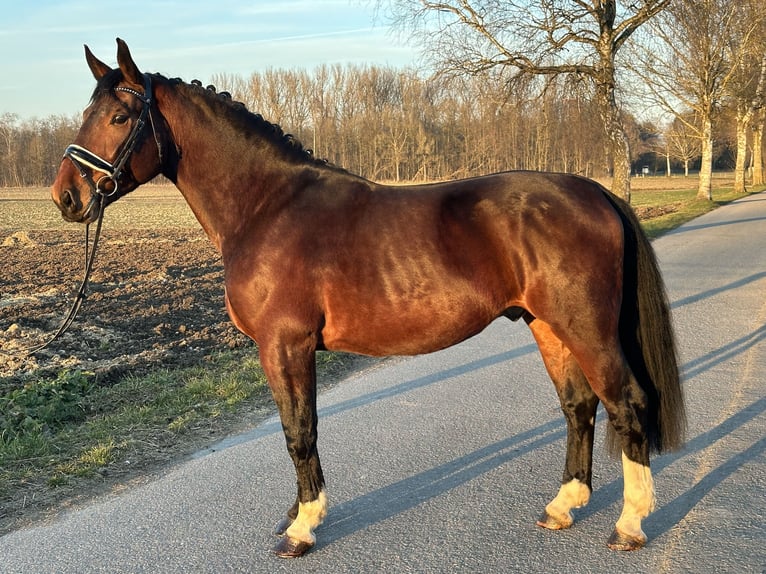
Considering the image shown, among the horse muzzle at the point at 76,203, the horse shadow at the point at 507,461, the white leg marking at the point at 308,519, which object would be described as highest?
the horse muzzle at the point at 76,203

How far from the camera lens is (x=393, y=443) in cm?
425

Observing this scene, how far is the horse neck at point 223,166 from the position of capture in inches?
125

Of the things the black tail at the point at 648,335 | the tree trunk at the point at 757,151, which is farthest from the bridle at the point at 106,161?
the tree trunk at the point at 757,151

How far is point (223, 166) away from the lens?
3.20 metres

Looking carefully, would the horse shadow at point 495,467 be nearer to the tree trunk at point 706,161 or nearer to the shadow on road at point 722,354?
the shadow on road at point 722,354

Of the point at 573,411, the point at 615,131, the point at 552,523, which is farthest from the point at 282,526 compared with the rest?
the point at 615,131

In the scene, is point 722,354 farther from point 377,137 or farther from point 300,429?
point 377,137

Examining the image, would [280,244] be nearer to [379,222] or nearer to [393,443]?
[379,222]

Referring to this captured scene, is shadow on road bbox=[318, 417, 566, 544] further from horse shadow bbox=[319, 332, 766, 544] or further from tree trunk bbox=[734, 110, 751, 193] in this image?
tree trunk bbox=[734, 110, 751, 193]

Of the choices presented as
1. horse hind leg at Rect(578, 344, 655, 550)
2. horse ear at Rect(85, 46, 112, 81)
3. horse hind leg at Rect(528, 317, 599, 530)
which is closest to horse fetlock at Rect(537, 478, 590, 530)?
horse hind leg at Rect(528, 317, 599, 530)

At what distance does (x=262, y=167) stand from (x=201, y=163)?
305 millimetres

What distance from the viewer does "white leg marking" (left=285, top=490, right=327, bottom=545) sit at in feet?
9.89

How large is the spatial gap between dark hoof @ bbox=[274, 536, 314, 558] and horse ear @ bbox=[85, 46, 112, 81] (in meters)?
2.40

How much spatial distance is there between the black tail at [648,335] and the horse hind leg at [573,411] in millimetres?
293
